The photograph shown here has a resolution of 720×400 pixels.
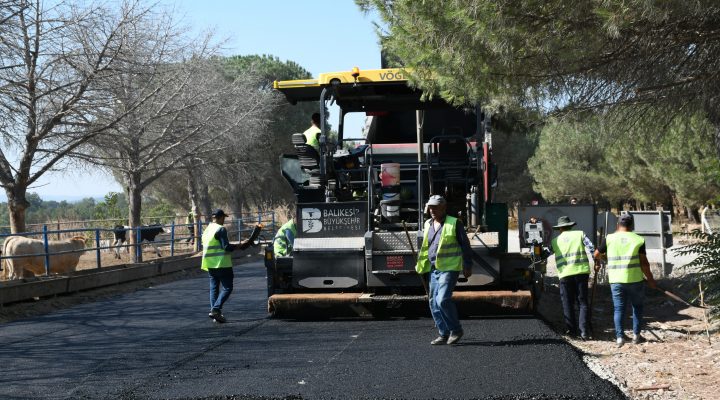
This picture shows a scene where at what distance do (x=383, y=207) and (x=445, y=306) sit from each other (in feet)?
7.36

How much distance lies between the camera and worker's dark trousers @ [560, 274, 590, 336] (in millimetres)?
9992

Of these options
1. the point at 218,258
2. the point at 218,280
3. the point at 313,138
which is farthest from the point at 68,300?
the point at 313,138

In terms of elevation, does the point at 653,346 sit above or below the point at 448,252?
below

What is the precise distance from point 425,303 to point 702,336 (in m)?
3.09

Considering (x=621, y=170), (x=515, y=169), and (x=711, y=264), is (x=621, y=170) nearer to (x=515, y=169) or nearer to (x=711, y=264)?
(x=515, y=169)

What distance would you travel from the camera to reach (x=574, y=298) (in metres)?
10.1

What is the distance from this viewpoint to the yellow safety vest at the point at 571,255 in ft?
32.8

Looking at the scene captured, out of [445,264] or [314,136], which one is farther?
[314,136]

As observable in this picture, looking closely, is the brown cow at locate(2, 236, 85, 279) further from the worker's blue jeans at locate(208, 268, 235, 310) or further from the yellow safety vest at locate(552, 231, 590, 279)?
the yellow safety vest at locate(552, 231, 590, 279)

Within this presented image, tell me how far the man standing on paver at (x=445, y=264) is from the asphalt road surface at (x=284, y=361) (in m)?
0.24

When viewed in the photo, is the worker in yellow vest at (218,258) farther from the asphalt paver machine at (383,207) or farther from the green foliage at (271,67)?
the green foliage at (271,67)

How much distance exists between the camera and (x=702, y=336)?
1015cm

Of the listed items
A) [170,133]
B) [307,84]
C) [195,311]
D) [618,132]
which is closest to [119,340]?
[195,311]

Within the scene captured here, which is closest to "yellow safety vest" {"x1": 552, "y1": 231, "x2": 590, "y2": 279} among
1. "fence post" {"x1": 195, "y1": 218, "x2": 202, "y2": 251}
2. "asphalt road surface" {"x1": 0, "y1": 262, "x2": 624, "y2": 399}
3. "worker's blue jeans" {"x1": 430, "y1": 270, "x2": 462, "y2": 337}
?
"asphalt road surface" {"x1": 0, "y1": 262, "x2": 624, "y2": 399}
